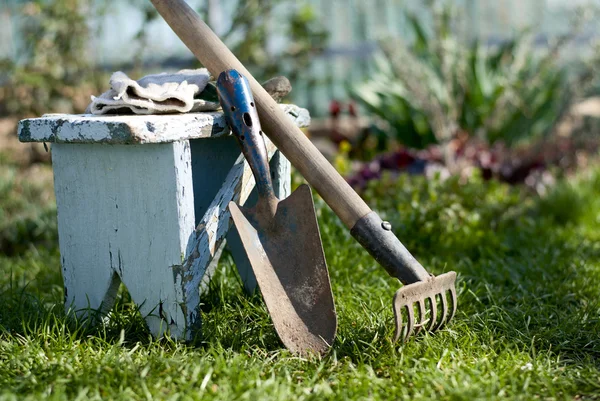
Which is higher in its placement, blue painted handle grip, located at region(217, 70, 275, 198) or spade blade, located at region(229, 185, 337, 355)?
blue painted handle grip, located at region(217, 70, 275, 198)

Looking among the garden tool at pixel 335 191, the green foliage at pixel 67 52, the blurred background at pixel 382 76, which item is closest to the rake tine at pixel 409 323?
the garden tool at pixel 335 191

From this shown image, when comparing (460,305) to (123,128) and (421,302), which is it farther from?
(123,128)

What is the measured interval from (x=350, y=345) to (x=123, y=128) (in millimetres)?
898

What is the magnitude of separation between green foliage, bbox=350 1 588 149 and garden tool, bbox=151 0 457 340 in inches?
95.4

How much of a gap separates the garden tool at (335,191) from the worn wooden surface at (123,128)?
0.16 meters

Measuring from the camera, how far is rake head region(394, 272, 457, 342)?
1842 mm

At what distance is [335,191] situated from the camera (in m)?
2.04

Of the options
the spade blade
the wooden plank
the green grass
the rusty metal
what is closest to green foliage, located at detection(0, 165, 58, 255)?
the green grass

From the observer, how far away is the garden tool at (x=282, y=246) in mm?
1952

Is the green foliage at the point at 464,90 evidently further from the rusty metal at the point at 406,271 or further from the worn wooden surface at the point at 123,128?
the worn wooden surface at the point at 123,128

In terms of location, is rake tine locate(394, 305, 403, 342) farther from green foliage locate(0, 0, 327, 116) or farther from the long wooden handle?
green foliage locate(0, 0, 327, 116)

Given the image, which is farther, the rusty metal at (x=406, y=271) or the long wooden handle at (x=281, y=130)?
the long wooden handle at (x=281, y=130)

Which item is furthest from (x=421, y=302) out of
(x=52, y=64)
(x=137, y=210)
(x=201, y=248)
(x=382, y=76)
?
(x=52, y=64)

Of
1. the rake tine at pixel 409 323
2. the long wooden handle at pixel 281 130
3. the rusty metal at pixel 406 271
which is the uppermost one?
the long wooden handle at pixel 281 130
